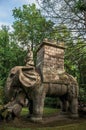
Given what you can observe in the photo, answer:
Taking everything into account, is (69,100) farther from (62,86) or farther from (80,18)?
(80,18)

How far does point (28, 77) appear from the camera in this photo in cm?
1020

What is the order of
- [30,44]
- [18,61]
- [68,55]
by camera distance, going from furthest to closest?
[18,61] → [30,44] → [68,55]

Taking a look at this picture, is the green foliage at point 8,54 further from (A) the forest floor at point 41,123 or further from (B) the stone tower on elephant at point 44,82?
(A) the forest floor at point 41,123

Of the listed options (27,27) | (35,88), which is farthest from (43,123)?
(27,27)

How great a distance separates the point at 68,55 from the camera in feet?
46.3

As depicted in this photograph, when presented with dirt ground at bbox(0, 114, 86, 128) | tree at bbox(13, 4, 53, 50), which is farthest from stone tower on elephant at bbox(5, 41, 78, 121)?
tree at bbox(13, 4, 53, 50)

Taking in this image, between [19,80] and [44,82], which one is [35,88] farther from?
[19,80]

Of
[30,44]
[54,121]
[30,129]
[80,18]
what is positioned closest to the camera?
[30,129]

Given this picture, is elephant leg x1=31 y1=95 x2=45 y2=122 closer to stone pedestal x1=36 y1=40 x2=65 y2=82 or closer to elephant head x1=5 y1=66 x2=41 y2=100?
elephant head x1=5 y1=66 x2=41 y2=100

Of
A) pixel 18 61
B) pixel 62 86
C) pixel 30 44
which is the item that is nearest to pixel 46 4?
pixel 62 86

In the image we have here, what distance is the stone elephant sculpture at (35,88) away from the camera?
→ 9922 mm

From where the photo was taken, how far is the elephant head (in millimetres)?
9883

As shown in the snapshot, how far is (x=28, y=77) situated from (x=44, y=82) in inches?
27.2

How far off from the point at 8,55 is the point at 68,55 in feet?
Answer: 60.1
